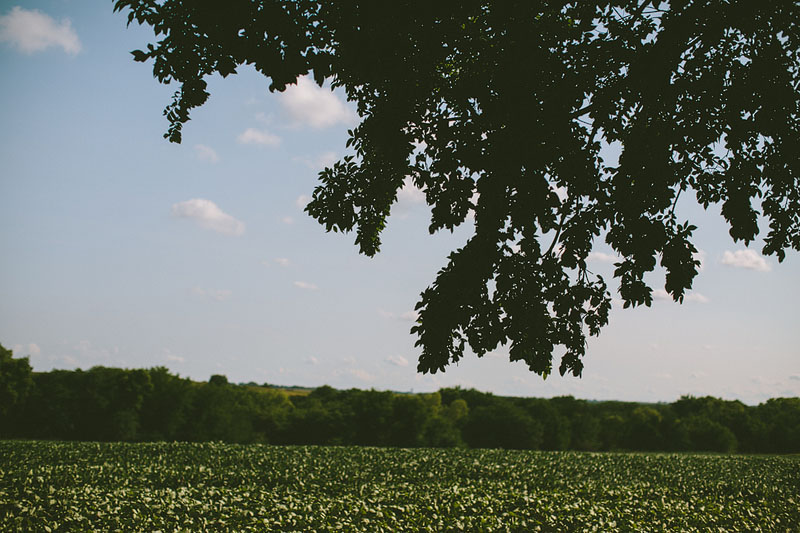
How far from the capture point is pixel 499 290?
320 inches

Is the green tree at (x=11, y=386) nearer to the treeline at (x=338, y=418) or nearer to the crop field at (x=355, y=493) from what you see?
the treeline at (x=338, y=418)

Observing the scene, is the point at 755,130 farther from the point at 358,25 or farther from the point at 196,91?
the point at 196,91

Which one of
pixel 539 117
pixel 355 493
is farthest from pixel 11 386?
pixel 539 117

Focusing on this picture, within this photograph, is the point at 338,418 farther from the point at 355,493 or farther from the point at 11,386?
the point at 355,493

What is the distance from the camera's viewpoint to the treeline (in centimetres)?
6022

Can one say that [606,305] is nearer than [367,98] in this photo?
Yes

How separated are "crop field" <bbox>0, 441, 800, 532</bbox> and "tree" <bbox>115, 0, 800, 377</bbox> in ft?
30.8

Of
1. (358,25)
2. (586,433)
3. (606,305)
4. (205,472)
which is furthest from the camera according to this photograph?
(586,433)

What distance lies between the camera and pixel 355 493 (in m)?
20.4

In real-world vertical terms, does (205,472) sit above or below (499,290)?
below

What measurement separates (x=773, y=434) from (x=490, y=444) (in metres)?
42.2

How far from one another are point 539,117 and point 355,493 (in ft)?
57.5

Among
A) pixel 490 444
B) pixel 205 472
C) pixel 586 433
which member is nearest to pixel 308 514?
pixel 205 472

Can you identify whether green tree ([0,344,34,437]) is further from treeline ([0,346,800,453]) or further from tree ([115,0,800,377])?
tree ([115,0,800,377])
